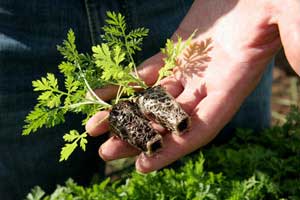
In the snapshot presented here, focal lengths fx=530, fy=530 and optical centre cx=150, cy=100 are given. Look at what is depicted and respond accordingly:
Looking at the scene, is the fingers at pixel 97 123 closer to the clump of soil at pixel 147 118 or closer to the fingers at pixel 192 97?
the clump of soil at pixel 147 118

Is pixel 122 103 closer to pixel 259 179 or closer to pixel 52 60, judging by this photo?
pixel 52 60

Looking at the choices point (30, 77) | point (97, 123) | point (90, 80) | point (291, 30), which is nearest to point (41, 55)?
point (30, 77)

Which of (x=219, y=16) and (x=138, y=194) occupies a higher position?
(x=219, y=16)

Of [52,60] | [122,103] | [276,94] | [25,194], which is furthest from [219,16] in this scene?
[276,94]

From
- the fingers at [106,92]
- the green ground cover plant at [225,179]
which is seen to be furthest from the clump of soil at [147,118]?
the green ground cover plant at [225,179]

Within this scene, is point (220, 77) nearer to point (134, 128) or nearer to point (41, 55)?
point (134, 128)

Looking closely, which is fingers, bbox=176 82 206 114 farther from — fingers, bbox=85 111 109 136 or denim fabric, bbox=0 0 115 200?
denim fabric, bbox=0 0 115 200
